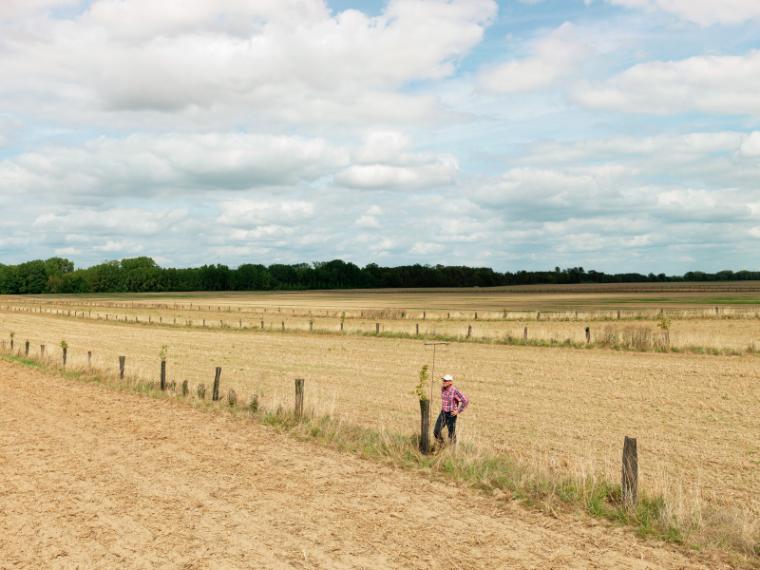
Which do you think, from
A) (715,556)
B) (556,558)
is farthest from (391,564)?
(715,556)

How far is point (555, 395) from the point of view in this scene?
2322 centimetres

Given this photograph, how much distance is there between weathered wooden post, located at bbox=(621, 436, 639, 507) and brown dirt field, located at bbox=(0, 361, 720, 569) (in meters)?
0.70

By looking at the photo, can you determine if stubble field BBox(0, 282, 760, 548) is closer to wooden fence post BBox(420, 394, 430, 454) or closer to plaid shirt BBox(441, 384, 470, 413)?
plaid shirt BBox(441, 384, 470, 413)

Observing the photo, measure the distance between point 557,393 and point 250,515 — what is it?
50.8 ft

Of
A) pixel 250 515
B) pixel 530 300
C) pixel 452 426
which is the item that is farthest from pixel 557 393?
pixel 530 300

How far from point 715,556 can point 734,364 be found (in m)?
23.5

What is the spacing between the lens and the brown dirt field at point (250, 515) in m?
8.80

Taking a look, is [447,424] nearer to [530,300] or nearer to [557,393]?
[557,393]

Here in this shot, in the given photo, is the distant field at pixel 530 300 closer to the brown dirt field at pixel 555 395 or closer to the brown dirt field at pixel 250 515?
the brown dirt field at pixel 555 395

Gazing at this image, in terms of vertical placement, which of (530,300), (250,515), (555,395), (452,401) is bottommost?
(555,395)

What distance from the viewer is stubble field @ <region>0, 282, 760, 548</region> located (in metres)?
13.1

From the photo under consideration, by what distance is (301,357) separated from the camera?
34.9 m

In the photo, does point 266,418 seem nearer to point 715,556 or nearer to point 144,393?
point 144,393

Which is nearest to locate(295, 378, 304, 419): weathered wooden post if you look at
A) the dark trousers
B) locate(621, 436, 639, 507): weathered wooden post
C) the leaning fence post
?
the leaning fence post
